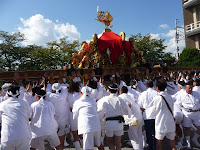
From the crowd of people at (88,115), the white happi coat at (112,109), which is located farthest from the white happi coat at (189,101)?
the white happi coat at (112,109)

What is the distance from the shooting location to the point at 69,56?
731 inches

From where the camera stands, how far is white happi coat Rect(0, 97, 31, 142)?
2668mm

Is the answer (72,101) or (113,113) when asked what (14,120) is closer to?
(72,101)

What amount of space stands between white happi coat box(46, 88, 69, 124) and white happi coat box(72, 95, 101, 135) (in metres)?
0.45

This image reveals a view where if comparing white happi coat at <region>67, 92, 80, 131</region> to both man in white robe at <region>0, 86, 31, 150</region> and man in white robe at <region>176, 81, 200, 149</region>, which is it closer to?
man in white robe at <region>0, 86, 31, 150</region>

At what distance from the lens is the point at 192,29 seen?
695 inches

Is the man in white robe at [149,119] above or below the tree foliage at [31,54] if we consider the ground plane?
below

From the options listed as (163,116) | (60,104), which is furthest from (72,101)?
(163,116)

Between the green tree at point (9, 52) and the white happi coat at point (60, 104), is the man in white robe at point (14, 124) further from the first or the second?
the green tree at point (9, 52)

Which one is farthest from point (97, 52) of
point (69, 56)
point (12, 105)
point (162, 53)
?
point (162, 53)

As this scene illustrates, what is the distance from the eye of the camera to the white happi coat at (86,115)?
10.5 feet

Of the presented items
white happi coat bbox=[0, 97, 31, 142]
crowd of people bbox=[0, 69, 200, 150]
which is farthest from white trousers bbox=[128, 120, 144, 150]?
white happi coat bbox=[0, 97, 31, 142]

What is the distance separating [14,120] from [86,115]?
3.74 feet

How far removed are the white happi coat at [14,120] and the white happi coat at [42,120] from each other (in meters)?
0.31
